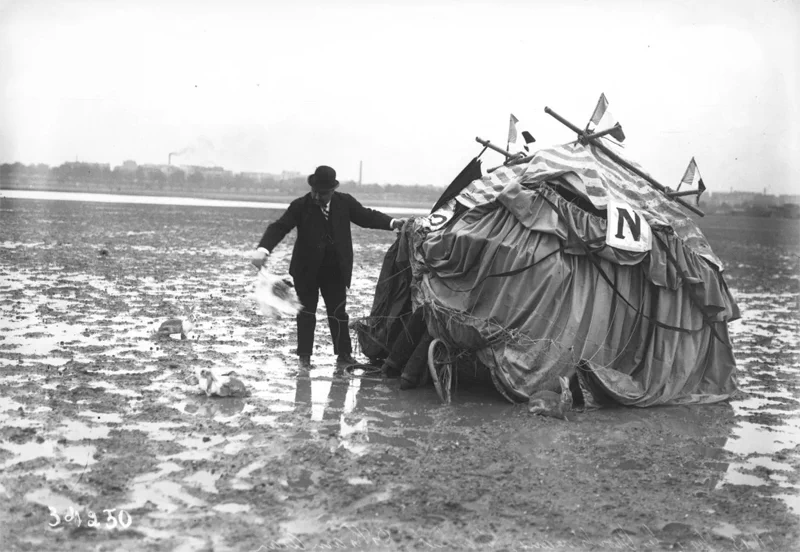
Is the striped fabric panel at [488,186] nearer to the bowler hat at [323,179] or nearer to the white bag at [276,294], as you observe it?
the bowler hat at [323,179]

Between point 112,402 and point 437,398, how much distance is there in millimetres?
2527

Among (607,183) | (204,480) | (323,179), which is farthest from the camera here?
(323,179)

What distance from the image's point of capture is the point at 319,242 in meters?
7.78

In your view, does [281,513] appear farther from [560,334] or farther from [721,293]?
[721,293]

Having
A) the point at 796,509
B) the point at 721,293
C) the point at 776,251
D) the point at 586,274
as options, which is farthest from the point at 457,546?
the point at 776,251

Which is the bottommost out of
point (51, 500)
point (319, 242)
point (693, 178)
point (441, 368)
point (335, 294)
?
point (51, 500)

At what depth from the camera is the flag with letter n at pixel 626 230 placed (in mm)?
6746

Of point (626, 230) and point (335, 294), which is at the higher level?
point (626, 230)

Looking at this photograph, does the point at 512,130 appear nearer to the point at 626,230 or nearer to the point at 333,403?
the point at 626,230

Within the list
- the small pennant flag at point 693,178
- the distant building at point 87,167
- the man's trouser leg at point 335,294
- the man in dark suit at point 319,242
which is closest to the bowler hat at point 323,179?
the man in dark suit at point 319,242

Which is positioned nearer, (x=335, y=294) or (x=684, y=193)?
(x=684, y=193)

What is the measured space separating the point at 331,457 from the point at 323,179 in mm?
3122

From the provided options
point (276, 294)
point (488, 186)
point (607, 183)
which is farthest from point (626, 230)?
point (276, 294)

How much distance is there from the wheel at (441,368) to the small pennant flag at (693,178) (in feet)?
8.40
